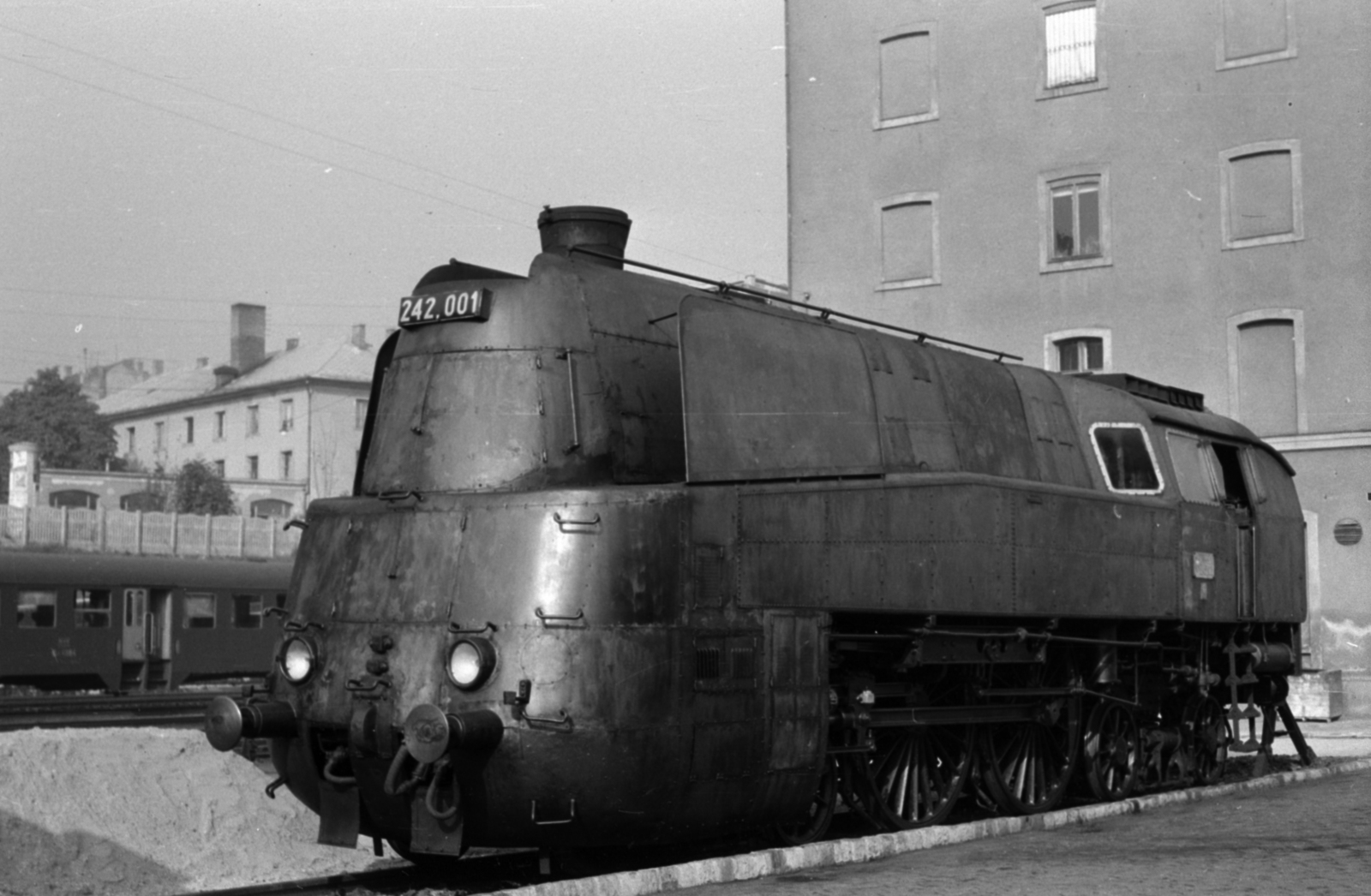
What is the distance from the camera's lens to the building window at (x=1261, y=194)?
86.9 feet

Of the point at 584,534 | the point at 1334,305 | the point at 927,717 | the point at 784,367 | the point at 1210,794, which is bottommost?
the point at 1210,794

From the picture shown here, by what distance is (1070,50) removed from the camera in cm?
2852

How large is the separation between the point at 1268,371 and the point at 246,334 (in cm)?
5038

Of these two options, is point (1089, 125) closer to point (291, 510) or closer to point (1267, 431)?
point (1267, 431)

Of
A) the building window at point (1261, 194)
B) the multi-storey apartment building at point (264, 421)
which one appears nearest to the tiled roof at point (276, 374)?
the multi-storey apartment building at point (264, 421)

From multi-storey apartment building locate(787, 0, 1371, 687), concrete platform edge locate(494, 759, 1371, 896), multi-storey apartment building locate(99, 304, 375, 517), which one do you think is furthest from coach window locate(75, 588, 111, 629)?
multi-storey apartment building locate(99, 304, 375, 517)

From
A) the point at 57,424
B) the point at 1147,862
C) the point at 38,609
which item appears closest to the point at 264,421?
the point at 57,424

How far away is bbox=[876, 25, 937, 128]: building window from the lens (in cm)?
2973

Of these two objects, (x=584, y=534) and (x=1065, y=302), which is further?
(x=1065, y=302)

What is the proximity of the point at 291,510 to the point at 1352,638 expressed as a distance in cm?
4246

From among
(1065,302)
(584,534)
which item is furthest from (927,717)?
(1065,302)

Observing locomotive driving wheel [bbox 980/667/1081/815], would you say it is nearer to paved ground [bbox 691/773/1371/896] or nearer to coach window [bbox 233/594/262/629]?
paved ground [bbox 691/773/1371/896]

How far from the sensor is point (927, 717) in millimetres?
10703

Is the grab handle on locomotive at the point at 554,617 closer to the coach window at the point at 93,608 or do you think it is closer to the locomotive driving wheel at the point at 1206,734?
the locomotive driving wheel at the point at 1206,734
